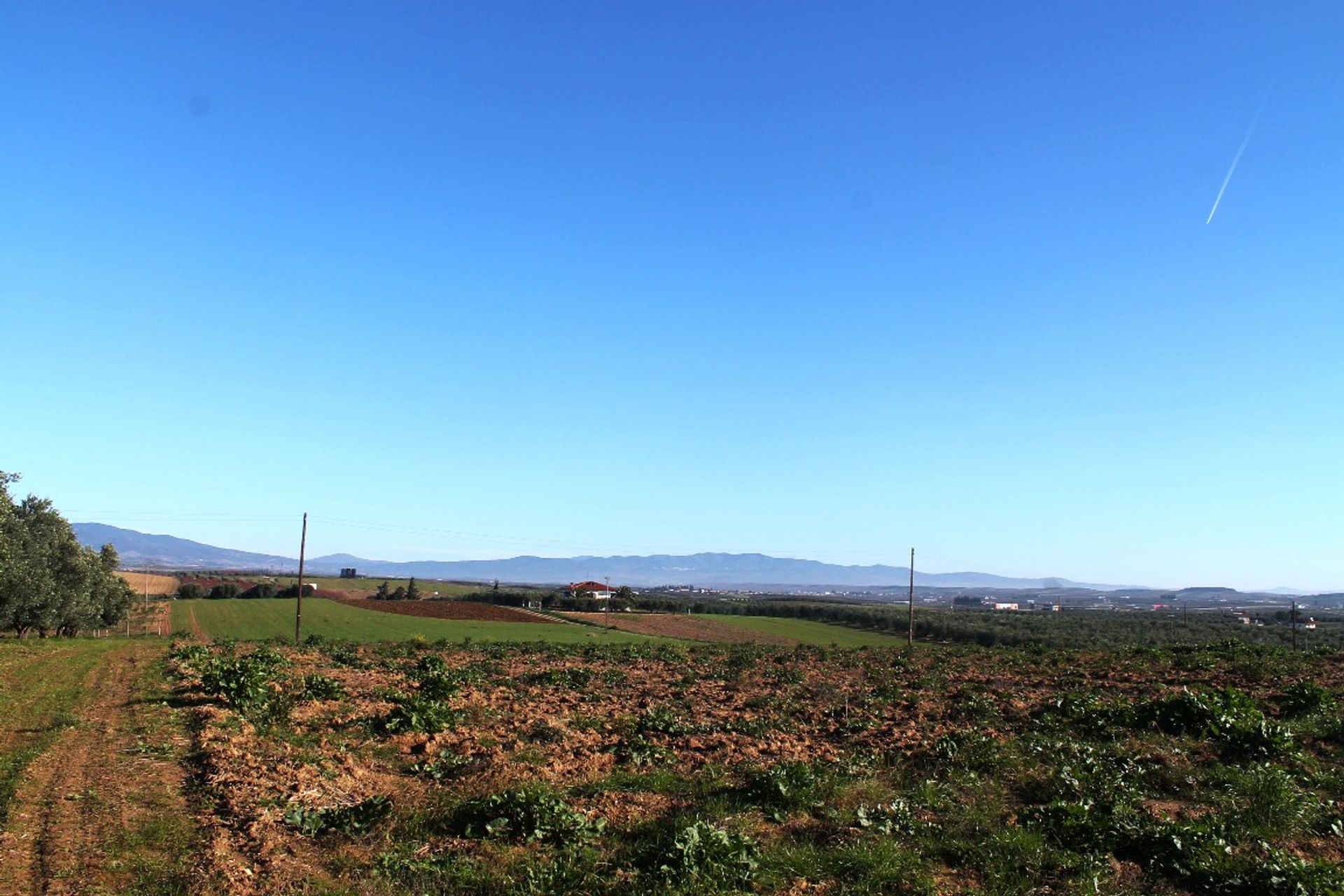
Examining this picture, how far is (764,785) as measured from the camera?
42.2ft

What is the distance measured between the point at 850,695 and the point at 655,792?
12131mm

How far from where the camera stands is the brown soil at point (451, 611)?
307 ft

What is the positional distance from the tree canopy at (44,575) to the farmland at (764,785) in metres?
29.2

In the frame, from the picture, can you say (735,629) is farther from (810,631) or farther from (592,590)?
(592,590)

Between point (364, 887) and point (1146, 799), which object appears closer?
point (364, 887)

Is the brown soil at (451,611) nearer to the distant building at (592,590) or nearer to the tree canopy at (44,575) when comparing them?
the tree canopy at (44,575)

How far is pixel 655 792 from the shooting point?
1309cm

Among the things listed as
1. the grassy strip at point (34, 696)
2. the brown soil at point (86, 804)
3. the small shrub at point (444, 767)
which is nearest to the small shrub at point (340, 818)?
the brown soil at point (86, 804)

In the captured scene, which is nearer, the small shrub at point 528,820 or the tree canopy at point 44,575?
the small shrub at point 528,820

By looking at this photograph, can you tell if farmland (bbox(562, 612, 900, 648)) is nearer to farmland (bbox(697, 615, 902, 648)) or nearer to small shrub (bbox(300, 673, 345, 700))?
farmland (bbox(697, 615, 902, 648))

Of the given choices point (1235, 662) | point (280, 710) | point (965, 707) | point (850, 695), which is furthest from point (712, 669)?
point (1235, 662)

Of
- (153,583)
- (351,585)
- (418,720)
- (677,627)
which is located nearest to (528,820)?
(418,720)

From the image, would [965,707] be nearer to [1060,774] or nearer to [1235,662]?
[1060,774]

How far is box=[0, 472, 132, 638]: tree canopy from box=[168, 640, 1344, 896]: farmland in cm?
2923
